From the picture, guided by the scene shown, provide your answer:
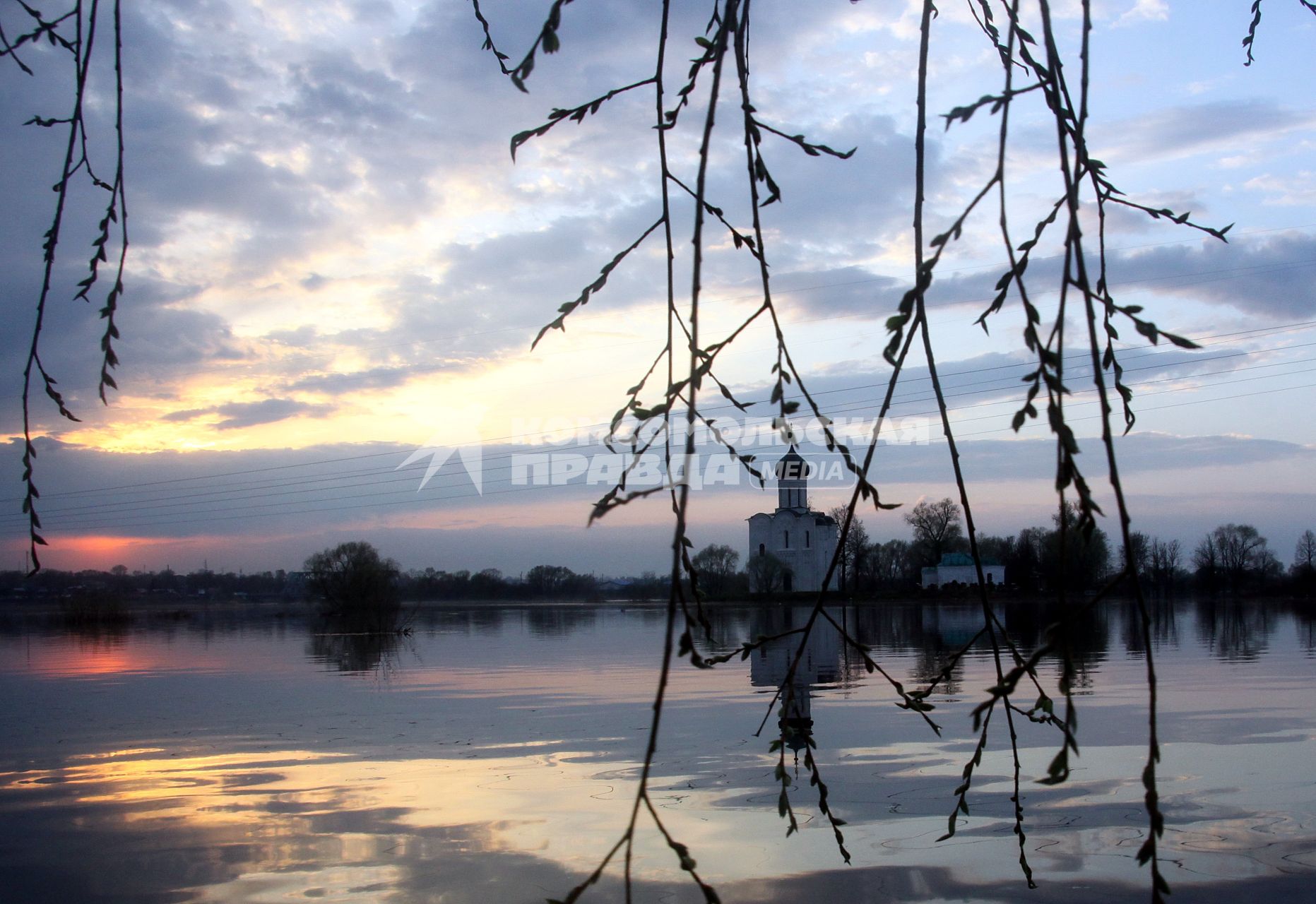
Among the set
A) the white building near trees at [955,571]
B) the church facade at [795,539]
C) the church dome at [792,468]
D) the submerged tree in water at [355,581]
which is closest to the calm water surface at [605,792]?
the church dome at [792,468]

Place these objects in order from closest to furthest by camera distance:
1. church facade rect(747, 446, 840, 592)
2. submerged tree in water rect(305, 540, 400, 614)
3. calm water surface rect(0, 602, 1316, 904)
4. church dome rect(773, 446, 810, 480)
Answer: church dome rect(773, 446, 810, 480)
calm water surface rect(0, 602, 1316, 904)
submerged tree in water rect(305, 540, 400, 614)
church facade rect(747, 446, 840, 592)

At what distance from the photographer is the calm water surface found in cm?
648

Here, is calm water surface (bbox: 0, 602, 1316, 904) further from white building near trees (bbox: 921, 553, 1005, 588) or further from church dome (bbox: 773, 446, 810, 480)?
white building near trees (bbox: 921, 553, 1005, 588)

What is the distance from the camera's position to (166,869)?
7.17 metres

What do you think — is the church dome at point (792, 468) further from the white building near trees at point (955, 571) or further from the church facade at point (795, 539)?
the white building near trees at point (955, 571)

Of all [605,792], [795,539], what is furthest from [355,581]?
[605,792]

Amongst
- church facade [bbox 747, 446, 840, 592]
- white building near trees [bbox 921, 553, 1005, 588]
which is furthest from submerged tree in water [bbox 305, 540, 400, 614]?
white building near trees [bbox 921, 553, 1005, 588]

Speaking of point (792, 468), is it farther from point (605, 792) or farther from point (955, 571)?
point (955, 571)

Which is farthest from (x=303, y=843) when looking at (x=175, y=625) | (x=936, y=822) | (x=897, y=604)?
(x=897, y=604)

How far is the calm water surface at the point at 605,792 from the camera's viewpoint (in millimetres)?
6477

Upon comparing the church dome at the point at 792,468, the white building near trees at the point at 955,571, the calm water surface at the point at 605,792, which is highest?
the church dome at the point at 792,468

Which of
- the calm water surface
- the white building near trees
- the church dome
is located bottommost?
the white building near trees

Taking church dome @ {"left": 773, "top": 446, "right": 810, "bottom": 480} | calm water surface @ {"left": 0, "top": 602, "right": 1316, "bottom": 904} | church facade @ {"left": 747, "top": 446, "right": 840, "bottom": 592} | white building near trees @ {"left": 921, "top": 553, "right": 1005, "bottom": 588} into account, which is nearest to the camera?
church dome @ {"left": 773, "top": 446, "right": 810, "bottom": 480}

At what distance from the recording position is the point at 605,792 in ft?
28.9
